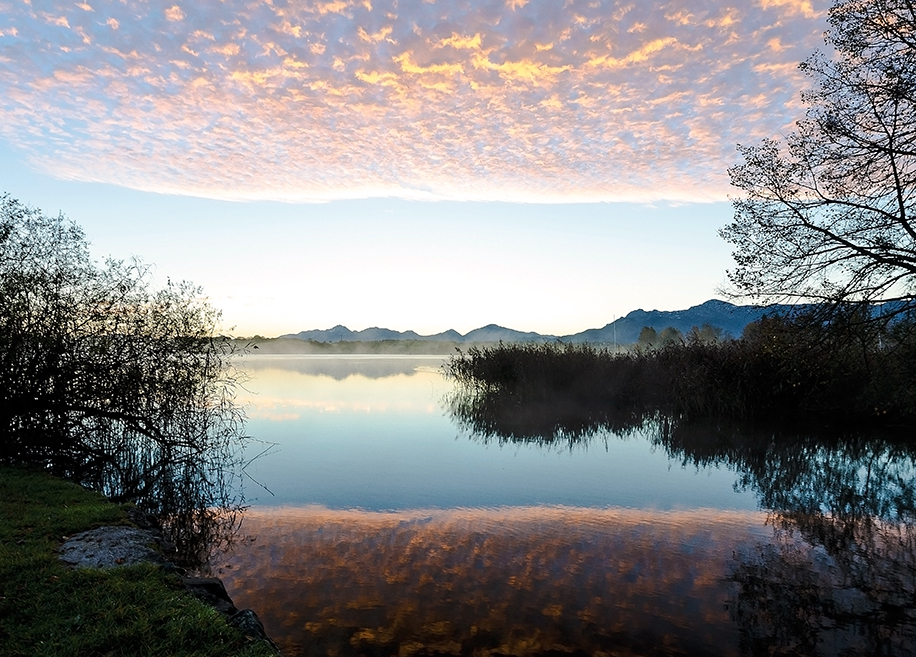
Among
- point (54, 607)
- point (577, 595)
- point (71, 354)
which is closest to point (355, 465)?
point (71, 354)

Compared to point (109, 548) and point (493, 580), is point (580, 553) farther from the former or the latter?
point (109, 548)

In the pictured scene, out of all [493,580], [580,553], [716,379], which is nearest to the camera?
[493,580]

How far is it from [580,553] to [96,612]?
6209 mm

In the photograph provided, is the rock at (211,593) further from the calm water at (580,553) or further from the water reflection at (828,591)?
the water reflection at (828,591)

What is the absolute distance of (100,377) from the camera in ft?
41.0

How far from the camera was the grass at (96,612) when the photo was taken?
4254mm

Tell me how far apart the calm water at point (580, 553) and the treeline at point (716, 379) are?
312 cm

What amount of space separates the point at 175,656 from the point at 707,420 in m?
22.3

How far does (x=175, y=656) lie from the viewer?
4.13 metres

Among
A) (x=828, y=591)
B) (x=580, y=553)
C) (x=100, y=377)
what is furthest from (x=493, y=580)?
(x=100, y=377)

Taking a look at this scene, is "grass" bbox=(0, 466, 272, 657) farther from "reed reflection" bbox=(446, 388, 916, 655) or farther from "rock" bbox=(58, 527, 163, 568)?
"reed reflection" bbox=(446, 388, 916, 655)

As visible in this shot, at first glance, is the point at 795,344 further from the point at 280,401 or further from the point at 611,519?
the point at 280,401

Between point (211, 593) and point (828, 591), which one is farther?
point (828, 591)

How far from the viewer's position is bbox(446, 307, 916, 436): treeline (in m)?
12.7
